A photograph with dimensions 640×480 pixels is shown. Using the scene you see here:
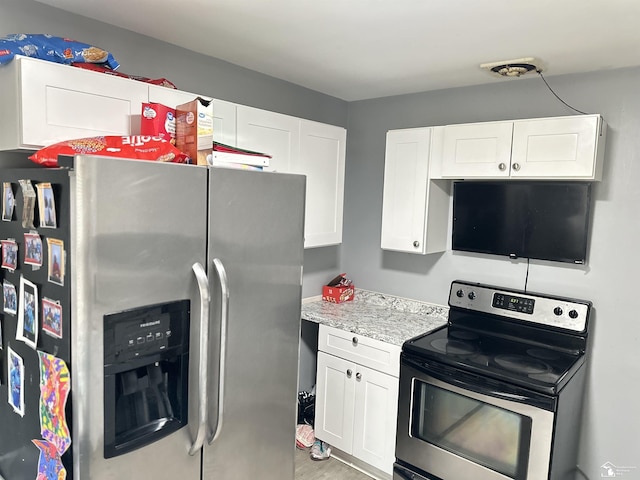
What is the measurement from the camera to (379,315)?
2947 millimetres

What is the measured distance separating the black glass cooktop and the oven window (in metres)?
0.17

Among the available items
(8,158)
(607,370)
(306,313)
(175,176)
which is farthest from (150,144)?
(607,370)

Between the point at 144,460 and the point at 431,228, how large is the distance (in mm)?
1987

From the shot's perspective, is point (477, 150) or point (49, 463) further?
point (477, 150)

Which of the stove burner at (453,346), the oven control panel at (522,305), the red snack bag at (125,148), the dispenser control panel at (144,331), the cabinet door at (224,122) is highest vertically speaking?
the cabinet door at (224,122)

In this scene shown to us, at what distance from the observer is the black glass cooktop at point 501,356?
204 cm

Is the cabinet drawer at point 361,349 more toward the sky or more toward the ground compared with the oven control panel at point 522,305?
more toward the ground

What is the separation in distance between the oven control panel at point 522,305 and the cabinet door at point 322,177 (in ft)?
2.87

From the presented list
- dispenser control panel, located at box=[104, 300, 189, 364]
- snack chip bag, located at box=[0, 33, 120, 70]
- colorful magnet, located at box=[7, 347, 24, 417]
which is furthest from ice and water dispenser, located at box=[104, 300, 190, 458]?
snack chip bag, located at box=[0, 33, 120, 70]

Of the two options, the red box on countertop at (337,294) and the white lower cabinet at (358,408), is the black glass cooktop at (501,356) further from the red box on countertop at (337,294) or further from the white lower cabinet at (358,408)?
the red box on countertop at (337,294)

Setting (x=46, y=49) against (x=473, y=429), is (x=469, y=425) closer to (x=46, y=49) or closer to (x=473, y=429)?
(x=473, y=429)

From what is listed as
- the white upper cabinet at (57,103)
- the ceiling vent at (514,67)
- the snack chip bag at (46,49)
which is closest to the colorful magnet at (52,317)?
the white upper cabinet at (57,103)

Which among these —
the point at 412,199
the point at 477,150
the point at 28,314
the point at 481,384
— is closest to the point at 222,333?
the point at 28,314

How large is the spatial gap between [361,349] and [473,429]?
0.71m
